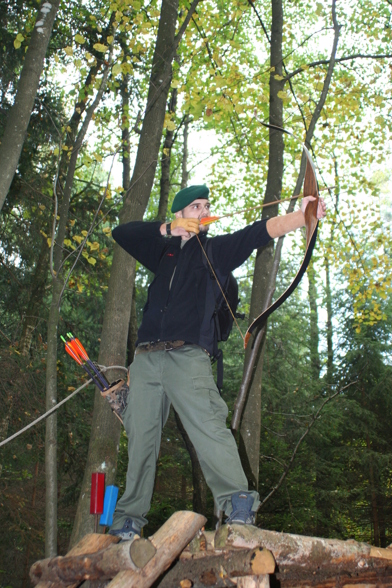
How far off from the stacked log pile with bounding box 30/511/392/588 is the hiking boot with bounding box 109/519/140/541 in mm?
38

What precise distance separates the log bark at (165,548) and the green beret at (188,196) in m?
1.76

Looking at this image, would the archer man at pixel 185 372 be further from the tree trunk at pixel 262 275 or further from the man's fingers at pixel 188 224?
the tree trunk at pixel 262 275

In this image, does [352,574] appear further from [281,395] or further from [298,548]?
[281,395]

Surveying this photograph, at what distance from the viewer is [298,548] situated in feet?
7.22

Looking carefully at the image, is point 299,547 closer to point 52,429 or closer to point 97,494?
point 97,494

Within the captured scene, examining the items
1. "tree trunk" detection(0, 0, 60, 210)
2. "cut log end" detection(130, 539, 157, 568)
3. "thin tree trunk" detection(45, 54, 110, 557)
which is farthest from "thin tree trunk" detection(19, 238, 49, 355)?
"cut log end" detection(130, 539, 157, 568)

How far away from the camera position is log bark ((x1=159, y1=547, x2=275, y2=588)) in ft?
6.51

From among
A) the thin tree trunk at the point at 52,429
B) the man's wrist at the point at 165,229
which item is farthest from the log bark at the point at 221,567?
the man's wrist at the point at 165,229

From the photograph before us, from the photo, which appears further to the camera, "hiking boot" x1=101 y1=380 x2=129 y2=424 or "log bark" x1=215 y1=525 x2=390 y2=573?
"hiking boot" x1=101 y1=380 x2=129 y2=424

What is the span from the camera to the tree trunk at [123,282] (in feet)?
11.5

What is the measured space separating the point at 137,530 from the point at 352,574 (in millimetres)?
1066

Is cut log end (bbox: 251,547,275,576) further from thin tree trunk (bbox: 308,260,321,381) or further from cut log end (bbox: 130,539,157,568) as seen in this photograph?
thin tree trunk (bbox: 308,260,321,381)

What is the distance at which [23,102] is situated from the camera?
12.4ft

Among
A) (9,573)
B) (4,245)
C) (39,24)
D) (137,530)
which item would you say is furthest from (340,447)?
(39,24)
